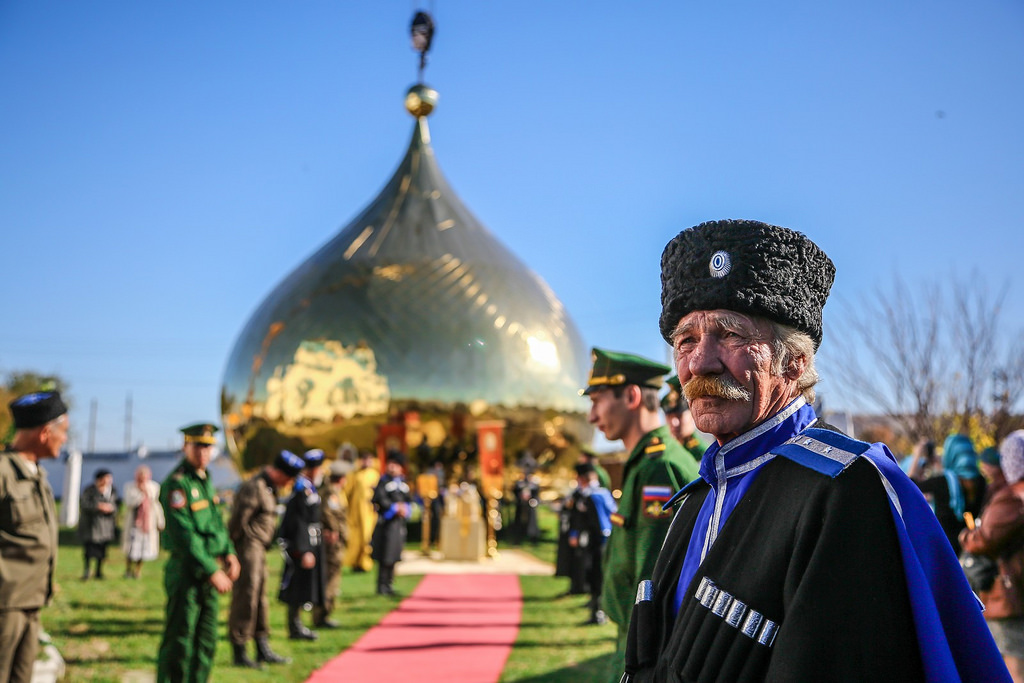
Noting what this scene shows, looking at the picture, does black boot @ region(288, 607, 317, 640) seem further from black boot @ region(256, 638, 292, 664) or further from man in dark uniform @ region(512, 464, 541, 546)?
man in dark uniform @ region(512, 464, 541, 546)

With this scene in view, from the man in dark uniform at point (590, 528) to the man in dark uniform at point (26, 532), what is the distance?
665 cm

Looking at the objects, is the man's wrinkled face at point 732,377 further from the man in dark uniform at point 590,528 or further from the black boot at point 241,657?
the man in dark uniform at point 590,528

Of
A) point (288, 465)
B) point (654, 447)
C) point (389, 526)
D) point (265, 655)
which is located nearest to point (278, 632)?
→ point (265, 655)

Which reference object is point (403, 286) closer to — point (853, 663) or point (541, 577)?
point (541, 577)

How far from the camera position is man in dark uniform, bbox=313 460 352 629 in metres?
10.2

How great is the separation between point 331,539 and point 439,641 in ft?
8.46

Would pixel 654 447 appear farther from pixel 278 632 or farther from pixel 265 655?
pixel 278 632

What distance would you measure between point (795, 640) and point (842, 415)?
16.6 m

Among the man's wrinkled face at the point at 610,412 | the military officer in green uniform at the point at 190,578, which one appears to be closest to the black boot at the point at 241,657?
the military officer in green uniform at the point at 190,578

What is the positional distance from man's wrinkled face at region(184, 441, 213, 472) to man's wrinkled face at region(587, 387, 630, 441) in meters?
3.80

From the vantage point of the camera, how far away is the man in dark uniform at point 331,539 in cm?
1021

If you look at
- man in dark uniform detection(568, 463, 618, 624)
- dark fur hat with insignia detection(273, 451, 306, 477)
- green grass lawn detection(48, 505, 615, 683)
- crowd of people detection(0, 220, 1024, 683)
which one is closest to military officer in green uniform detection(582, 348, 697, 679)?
crowd of people detection(0, 220, 1024, 683)

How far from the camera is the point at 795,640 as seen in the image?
1.50 meters

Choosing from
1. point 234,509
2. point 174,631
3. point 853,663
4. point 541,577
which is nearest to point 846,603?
point 853,663
